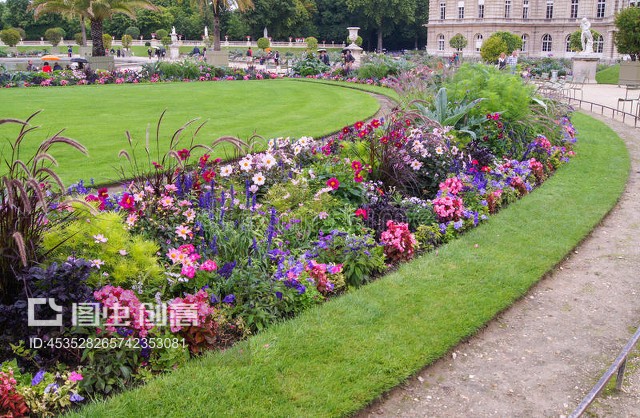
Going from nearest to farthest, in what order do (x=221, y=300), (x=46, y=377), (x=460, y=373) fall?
(x=46, y=377) → (x=460, y=373) → (x=221, y=300)

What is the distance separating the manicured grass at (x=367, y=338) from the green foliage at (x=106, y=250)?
33.8 inches

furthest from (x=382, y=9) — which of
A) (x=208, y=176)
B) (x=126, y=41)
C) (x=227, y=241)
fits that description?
(x=227, y=241)

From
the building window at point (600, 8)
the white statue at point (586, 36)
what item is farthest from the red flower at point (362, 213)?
the building window at point (600, 8)

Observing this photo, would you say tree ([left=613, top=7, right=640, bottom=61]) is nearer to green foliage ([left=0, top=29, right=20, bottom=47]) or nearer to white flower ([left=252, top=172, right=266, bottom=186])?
white flower ([left=252, top=172, right=266, bottom=186])

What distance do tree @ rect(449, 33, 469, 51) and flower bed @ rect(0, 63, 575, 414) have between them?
62.0 metres

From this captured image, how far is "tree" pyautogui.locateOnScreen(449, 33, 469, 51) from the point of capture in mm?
67175

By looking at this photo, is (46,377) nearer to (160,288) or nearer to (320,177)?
(160,288)

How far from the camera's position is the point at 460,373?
4.29 m

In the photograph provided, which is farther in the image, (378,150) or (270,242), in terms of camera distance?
(378,150)

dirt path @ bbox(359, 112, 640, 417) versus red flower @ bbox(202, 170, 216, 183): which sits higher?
red flower @ bbox(202, 170, 216, 183)

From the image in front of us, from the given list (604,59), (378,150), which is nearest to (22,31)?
(604,59)

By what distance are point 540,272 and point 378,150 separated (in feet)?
8.63

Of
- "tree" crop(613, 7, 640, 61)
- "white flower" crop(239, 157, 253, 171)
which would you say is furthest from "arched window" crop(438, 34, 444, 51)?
"white flower" crop(239, 157, 253, 171)

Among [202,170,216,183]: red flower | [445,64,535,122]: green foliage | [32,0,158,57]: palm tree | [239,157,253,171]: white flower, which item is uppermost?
[32,0,158,57]: palm tree
